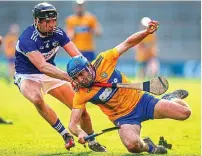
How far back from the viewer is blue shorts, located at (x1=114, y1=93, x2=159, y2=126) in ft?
30.8

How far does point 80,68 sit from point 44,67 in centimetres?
106

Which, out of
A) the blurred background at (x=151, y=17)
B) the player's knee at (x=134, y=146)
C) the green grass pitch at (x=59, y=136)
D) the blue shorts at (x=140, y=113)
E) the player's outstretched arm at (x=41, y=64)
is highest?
the player's outstretched arm at (x=41, y=64)

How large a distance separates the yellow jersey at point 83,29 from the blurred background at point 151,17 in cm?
1563

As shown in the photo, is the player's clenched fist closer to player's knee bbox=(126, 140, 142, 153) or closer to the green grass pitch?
player's knee bbox=(126, 140, 142, 153)

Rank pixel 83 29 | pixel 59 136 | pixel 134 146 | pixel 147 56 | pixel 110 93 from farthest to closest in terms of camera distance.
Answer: pixel 147 56, pixel 83 29, pixel 59 136, pixel 110 93, pixel 134 146

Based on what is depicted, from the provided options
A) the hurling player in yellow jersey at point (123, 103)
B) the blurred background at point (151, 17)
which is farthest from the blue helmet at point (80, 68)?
the blurred background at point (151, 17)

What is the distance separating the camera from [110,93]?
933 centimetres

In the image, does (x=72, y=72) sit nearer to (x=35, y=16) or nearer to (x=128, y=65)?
(x=35, y=16)

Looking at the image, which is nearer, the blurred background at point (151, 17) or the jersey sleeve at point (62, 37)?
the jersey sleeve at point (62, 37)

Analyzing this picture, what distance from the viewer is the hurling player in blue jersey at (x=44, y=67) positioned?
9.84m

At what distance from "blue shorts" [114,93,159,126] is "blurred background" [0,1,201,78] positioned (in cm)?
2517

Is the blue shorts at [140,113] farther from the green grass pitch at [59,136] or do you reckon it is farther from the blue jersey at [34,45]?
the blue jersey at [34,45]

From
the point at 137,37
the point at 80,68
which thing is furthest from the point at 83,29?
the point at 80,68

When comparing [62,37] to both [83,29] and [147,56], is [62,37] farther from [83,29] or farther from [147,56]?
[147,56]
